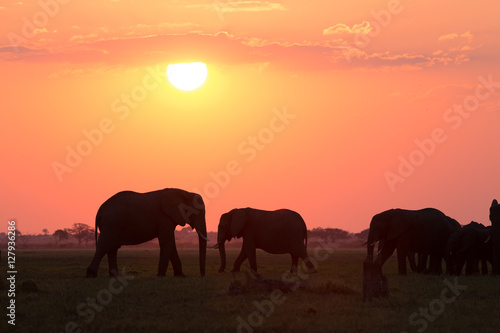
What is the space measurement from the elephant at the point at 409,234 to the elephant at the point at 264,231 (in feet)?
11.6

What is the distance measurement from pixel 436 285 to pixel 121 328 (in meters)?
14.7

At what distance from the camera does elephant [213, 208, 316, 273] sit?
37.0 m

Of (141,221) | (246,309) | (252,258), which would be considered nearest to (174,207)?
(141,221)

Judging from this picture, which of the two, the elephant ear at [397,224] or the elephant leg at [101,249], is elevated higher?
the elephant ear at [397,224]

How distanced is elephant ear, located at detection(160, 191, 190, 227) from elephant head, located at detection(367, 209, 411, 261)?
898 cm

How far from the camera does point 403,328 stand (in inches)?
772

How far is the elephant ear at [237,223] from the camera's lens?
1447 inches

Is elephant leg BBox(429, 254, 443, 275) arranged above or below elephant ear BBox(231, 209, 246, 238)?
below

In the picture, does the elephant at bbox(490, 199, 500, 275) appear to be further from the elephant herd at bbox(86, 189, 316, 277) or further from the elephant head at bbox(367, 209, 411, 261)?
the elephant herd at bbox(86, 189, 316, 277)

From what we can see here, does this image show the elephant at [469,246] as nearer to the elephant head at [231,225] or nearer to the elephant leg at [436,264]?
the elephant leg at [436,264]
